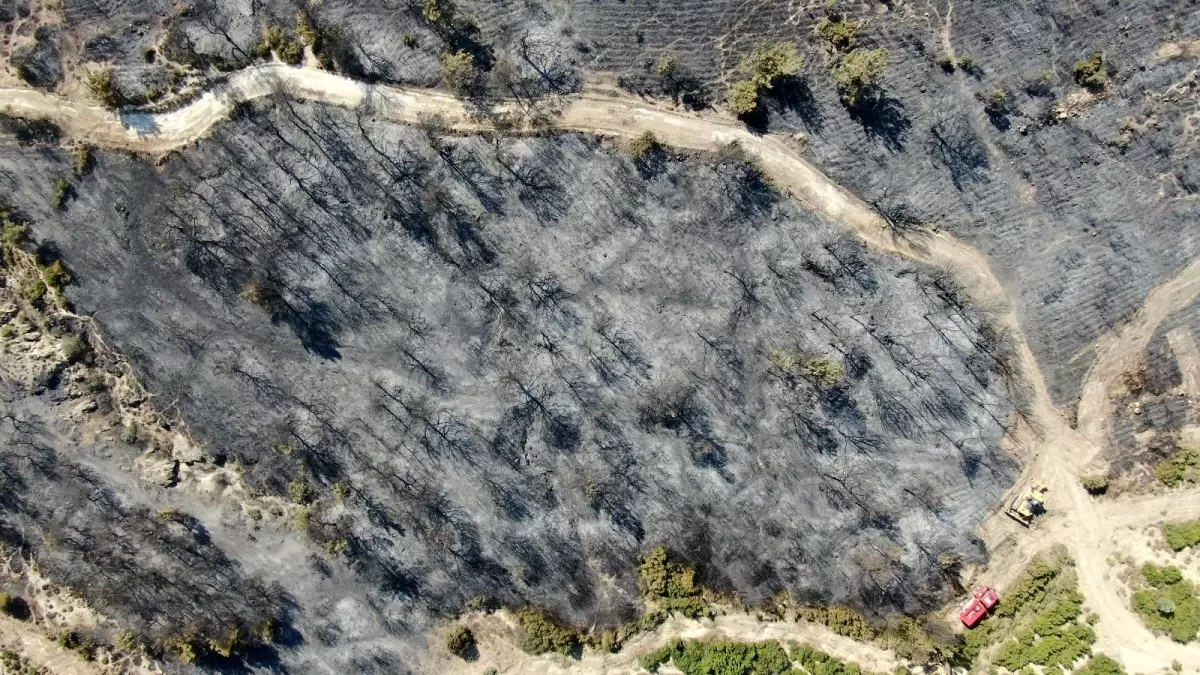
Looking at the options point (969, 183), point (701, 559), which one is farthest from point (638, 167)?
point (701, 559)

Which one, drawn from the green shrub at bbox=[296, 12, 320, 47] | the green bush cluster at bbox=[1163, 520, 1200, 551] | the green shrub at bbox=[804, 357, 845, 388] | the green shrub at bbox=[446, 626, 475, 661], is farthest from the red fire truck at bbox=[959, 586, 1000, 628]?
the green shrub at bbox=[296, 12, 320, 47]

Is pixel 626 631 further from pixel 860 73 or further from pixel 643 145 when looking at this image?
pixel 860 73

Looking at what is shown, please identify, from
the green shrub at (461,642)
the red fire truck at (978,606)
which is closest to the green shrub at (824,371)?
the red fire truck at (978,606)

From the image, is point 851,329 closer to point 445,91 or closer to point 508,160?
point 508,160

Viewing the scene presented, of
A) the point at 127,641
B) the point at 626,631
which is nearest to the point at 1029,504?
the point at 626,631

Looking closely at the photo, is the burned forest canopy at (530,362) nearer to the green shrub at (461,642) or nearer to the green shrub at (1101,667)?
the green shrub at (461,642)

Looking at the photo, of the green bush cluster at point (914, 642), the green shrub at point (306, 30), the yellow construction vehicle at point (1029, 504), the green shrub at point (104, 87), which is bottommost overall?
the green bush cluster at point (914, 642)

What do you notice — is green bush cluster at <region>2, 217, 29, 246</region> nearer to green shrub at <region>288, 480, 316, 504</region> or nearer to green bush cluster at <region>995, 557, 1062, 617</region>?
green shrub at <region>288, 480, 316, 504</region>
